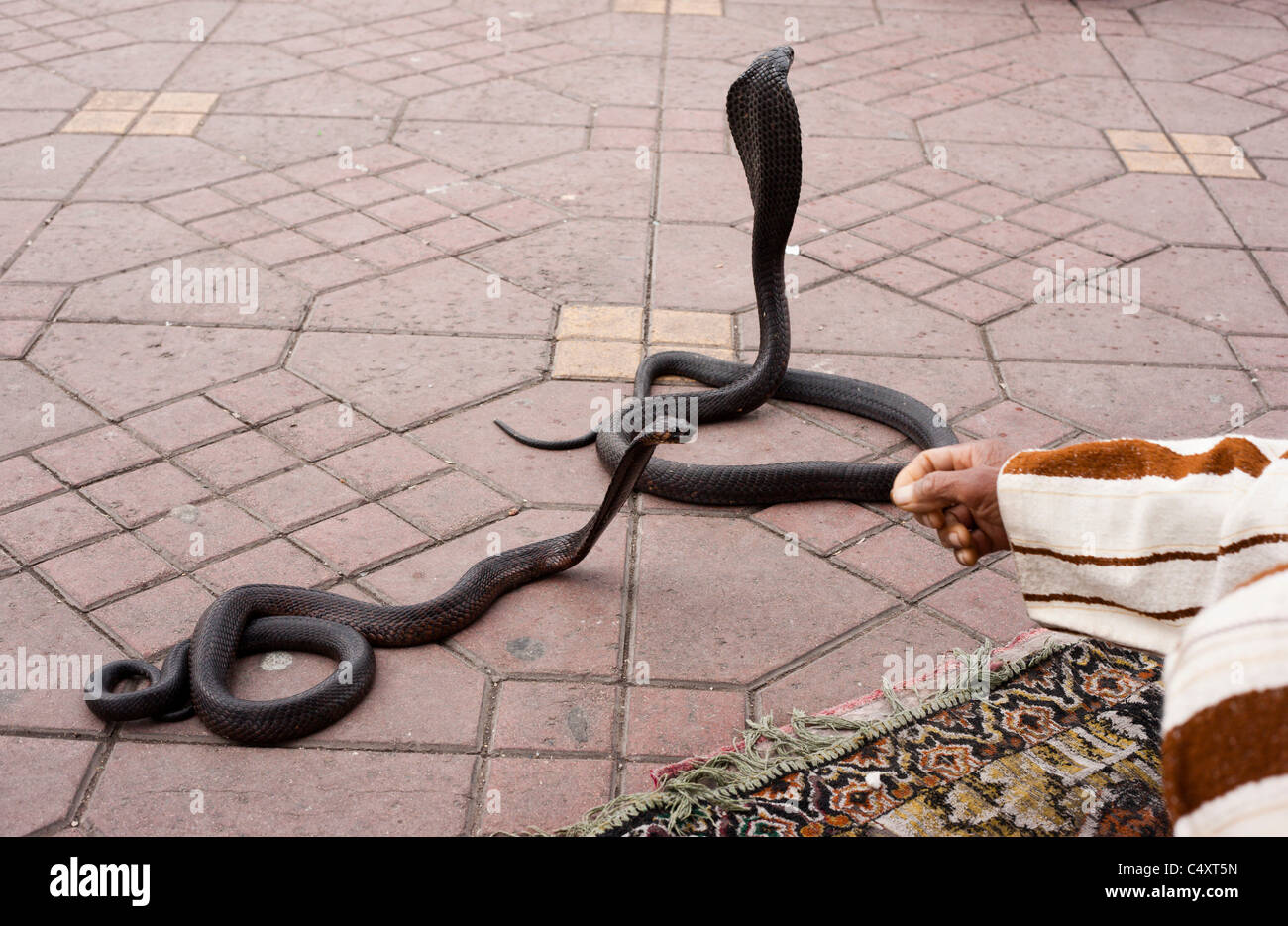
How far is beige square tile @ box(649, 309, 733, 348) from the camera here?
3.93m

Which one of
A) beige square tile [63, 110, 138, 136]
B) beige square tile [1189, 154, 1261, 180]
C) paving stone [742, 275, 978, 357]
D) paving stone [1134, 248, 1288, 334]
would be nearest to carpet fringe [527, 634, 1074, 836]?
A: paving stone [742, 275, 978, 357]

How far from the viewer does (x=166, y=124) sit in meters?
5.39

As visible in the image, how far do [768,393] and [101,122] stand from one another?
3526 millimetres

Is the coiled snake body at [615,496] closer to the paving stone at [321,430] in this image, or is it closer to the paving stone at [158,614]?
the paving stone at [158,614]

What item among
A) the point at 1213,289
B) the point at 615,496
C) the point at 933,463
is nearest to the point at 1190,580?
the point at 933,463

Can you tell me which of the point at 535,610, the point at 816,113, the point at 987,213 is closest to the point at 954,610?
the point at 535,610

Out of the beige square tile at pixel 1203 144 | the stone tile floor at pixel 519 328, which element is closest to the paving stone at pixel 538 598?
the stone tile floor at pixel 519 328

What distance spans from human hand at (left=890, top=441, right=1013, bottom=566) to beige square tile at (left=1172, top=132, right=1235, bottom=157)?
4339 millimetres

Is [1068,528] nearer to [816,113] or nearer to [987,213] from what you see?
[987,213]

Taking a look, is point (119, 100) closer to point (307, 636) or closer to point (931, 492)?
point (307, 636)

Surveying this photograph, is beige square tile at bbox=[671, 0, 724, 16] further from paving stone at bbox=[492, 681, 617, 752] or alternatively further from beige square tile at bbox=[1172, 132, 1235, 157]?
paving stone at bbox=[492, 681, 617, 752]

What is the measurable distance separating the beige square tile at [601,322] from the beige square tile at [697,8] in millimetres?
3731

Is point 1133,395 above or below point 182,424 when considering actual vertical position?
above

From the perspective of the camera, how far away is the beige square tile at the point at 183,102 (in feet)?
18.2
